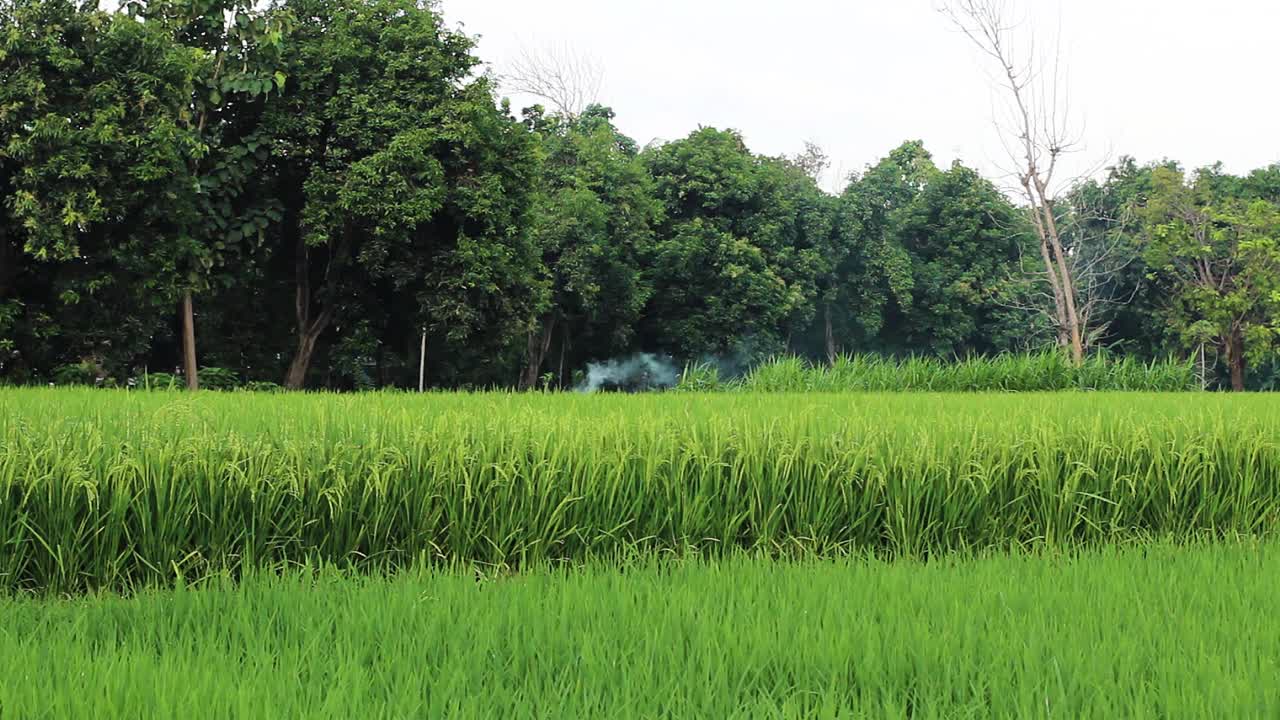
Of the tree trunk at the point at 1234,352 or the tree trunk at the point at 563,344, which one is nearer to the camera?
the tree trunk at the point at 563,344

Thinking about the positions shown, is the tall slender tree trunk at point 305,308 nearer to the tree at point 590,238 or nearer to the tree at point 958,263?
the tree at point 590,238

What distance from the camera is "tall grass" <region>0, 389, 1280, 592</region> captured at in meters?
3.86

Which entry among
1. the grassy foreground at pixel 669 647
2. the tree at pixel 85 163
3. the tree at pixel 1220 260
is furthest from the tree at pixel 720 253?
the grassy foreground at pixel 669 647

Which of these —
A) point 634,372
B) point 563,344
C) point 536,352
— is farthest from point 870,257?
point 536,352

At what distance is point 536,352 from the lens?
86.0ft

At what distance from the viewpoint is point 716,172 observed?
2973cm

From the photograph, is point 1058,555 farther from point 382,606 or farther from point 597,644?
point 382,606

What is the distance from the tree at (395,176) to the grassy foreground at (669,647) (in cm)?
1375

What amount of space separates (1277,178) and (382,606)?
40.4 meters

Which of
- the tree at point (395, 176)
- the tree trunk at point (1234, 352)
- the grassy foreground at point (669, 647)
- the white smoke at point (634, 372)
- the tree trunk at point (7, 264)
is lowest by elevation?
the grassy foreground at point (669, 647)

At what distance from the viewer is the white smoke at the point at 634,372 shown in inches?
1164

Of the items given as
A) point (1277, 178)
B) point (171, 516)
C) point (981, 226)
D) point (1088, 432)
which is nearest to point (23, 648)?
point (171, 516)

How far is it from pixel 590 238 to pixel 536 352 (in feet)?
12.1

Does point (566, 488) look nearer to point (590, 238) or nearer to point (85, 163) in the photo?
point (85, 163)
